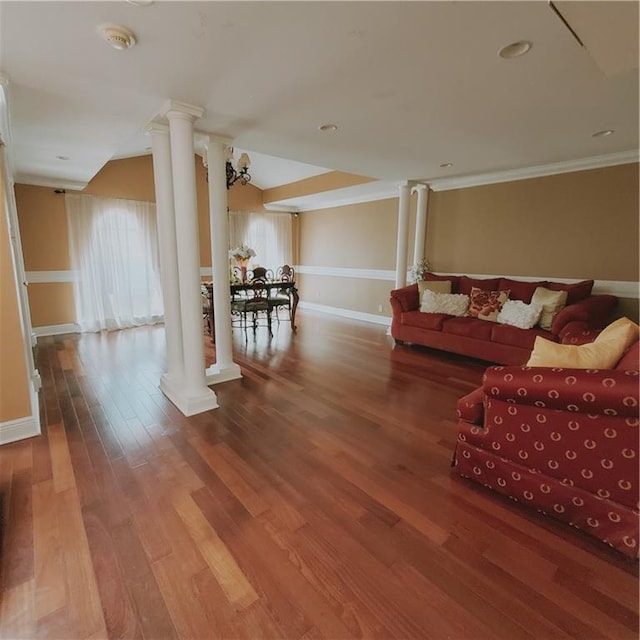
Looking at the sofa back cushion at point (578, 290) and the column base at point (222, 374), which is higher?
the sofa back cushion at point (578, 290)

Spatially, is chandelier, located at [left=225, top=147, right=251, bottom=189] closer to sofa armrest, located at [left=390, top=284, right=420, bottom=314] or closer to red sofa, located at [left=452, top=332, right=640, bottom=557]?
sofa armrest, located at [left=390, top=284, right=420, bottom=314]

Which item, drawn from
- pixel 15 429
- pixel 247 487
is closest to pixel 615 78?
pixel 247 487

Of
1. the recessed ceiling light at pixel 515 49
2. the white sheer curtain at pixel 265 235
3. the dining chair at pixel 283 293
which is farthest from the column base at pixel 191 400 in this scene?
the white sheer curtain at pixel 265 235

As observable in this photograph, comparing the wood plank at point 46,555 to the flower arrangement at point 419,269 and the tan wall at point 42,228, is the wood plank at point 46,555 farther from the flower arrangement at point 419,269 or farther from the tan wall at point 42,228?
the flower arrangement at point 419,269

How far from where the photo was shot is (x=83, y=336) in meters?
5.27

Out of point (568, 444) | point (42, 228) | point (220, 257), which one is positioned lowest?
point (568, 444)

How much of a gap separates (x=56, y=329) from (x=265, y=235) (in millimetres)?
4356

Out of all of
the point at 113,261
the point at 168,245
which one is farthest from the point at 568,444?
the point at 113,261

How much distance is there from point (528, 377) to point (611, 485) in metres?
0.55

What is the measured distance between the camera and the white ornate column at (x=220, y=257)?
3.18 m

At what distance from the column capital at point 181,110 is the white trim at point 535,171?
3.74 m

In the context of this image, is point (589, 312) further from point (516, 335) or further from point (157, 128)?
point (157, 128)

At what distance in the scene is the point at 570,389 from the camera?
1479mm

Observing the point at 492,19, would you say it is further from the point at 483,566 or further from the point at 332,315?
the point at 332,315
